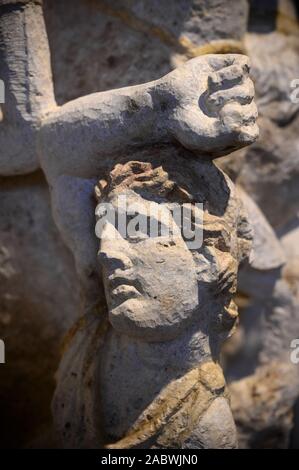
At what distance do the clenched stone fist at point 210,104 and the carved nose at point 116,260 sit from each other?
21cm

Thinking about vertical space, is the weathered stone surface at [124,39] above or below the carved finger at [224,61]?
above

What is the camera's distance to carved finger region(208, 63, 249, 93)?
0.93 meters

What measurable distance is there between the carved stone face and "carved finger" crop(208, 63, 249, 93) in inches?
8.4

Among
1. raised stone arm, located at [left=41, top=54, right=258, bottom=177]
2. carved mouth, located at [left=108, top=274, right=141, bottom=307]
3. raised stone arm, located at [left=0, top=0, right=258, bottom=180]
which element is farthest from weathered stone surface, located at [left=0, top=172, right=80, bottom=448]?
carved mouth, located at [left=108, top=274, right=141, bottom=307]

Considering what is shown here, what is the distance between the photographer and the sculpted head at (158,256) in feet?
3.10

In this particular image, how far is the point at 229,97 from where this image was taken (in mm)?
925

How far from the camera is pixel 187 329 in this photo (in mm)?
990

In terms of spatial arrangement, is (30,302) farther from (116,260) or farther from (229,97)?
(229,97)

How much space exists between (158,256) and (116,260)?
68mm

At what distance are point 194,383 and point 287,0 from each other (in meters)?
1.08

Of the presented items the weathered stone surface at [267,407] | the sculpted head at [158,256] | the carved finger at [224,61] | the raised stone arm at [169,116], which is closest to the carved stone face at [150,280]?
the sculpted head at [158,256]

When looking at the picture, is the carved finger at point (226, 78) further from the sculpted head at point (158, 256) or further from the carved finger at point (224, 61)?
the sculpted head at point (158, 256)

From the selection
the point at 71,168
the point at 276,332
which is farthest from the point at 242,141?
the point at 276,332

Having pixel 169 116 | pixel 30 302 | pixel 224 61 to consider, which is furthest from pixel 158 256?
pixel 30 302
